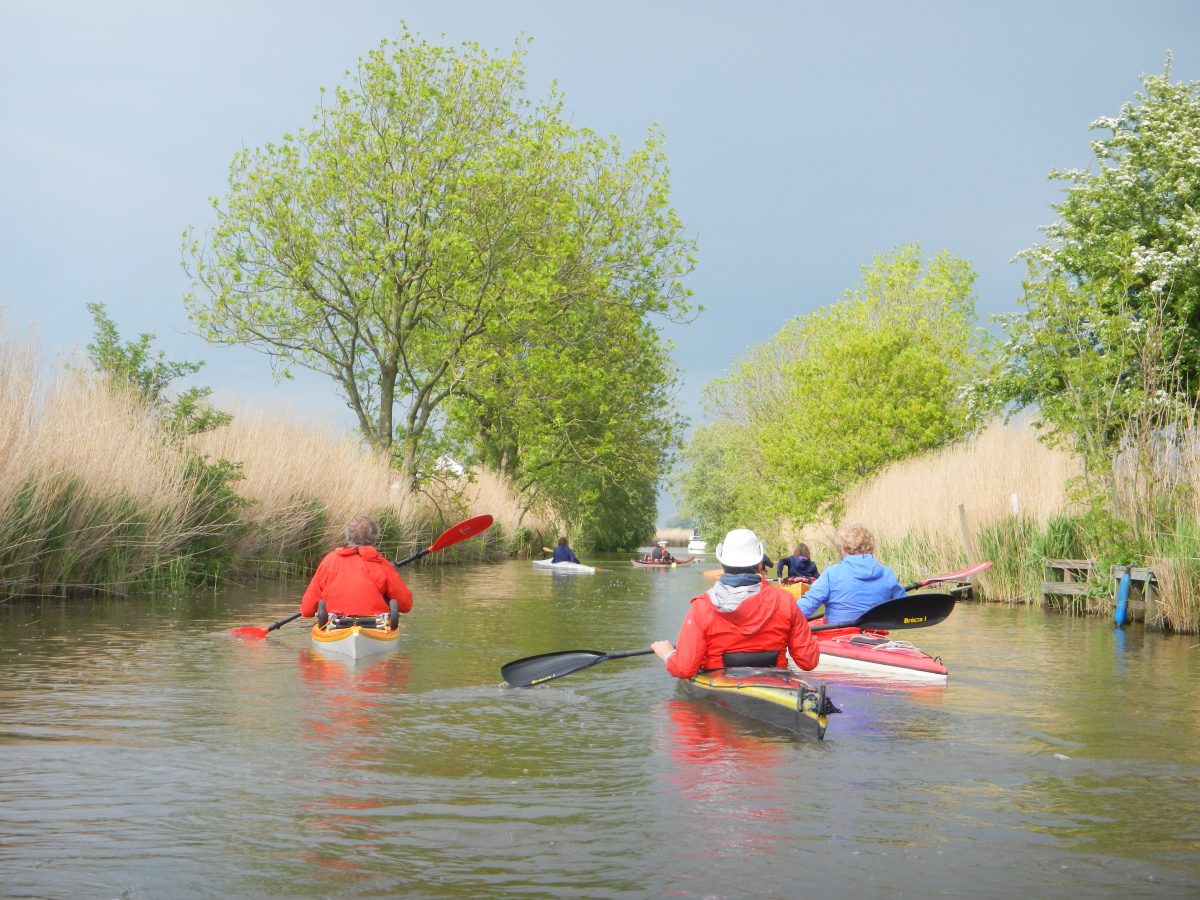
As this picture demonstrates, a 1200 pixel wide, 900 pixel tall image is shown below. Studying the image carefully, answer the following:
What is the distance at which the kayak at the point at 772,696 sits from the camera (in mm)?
7922

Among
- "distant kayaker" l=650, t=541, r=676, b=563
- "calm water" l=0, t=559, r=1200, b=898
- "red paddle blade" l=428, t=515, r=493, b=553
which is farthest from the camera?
"distant kayaker" l=650, t=541, r=676, b=563

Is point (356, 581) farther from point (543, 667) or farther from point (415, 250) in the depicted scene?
point (415, 250)

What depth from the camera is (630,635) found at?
14.8 metres

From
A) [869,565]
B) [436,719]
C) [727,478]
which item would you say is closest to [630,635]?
[869,565]

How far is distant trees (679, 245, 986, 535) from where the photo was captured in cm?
3597

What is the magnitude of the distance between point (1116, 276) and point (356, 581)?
18479 mm

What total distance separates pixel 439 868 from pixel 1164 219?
2433cm

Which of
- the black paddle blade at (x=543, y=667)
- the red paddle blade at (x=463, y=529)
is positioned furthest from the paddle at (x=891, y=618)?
the red paddle blade at (x=463, y=529)

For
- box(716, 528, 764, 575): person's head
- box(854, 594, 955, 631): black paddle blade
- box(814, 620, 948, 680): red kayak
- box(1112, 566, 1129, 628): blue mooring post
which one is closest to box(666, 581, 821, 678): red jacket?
box(716, 528, 764, 575): person's head

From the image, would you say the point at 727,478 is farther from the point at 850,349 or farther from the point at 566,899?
the point at 566,899

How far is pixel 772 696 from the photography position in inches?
320

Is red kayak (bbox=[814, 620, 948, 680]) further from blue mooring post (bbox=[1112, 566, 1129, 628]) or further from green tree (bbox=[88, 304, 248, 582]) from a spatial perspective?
green tree (bbox=[88, 304, 248, 582])

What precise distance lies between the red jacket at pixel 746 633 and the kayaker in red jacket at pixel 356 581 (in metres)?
4.22

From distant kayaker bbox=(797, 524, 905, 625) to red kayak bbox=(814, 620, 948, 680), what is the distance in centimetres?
17
